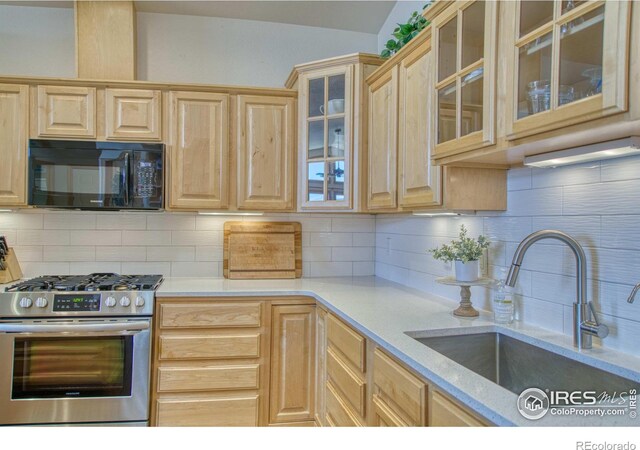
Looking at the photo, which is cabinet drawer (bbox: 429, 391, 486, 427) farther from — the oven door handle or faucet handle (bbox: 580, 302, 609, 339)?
the oven door handle

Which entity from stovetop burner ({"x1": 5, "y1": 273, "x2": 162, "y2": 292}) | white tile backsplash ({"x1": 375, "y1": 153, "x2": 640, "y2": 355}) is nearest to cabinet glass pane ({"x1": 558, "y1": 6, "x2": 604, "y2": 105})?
white tile backsplash ({"x1": 375, "y1": 153, "x2": 640, "y2": 355})

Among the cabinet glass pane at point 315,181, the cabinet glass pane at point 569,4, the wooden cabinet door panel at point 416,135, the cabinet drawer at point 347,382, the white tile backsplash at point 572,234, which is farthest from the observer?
the cabinet glass pane at point 315,181

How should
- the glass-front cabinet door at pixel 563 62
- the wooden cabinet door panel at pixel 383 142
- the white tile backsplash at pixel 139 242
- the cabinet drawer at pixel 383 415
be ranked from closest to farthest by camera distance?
the glass-front cabinet door at pixel 563 62, the cabinet drawer at pixel 383 415, the wooden cabinet door panel at pixel 383 142, the white tile backsplash at pixel 139 242

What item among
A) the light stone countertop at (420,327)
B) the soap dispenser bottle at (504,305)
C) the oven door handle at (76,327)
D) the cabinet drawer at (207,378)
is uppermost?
the soap dispenser bottle at (504,305)

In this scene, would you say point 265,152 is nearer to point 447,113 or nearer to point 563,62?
point 447,113

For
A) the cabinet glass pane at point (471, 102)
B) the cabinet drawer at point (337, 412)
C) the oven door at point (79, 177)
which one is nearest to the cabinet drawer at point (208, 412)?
the cabinet drawer at point (337, 412)

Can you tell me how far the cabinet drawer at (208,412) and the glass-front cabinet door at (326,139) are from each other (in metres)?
1.22

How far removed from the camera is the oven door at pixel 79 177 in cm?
243

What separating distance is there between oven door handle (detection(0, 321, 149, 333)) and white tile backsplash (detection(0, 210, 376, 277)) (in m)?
0.66

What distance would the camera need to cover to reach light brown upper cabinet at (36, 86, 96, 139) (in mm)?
2465

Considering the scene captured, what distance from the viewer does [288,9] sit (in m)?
2.85

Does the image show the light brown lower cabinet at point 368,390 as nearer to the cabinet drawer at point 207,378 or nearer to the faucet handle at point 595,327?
the cabinet drawer at point 207,378

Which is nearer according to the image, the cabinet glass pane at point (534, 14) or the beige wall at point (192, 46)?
the cabinet glass pane at point (534, 14)

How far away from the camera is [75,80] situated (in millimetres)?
2475
